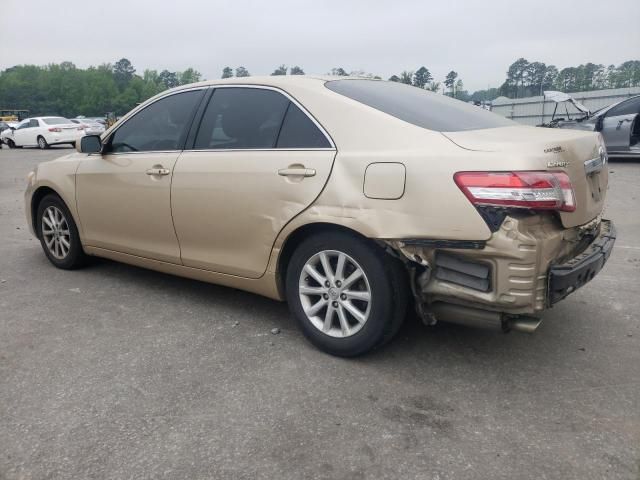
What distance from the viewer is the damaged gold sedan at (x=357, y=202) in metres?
2.73

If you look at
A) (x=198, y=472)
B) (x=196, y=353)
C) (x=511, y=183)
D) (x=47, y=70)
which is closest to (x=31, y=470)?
(x=198, y=472)

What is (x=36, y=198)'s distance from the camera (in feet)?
17.5

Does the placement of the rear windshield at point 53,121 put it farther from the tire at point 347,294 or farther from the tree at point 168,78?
the tree at point 168,78

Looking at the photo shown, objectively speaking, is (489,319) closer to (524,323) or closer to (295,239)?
(524,323)

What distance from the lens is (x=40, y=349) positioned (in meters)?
3.50

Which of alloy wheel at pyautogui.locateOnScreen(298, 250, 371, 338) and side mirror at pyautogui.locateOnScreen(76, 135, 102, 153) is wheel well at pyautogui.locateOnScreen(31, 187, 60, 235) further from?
alloy wheel at pyautogui.locateOnScreen(298, 250, 371, 338)

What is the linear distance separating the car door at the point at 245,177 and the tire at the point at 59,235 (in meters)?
1.54

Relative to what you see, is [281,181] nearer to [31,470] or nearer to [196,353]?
[196,353]

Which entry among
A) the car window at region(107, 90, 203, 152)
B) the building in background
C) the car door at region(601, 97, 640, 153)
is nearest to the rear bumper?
the car window at region(107, 90, 203, 152)

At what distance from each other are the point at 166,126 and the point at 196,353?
177 centimetres

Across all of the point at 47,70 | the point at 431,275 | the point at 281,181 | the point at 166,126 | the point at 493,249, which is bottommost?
the point at 431,275

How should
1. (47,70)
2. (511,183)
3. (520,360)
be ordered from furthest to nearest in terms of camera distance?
1. (47,70)
2. (520,360)
3. (511,183)

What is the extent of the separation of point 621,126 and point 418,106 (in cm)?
1091

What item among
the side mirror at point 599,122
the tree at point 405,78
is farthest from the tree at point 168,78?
the side mirror at point 599,122
